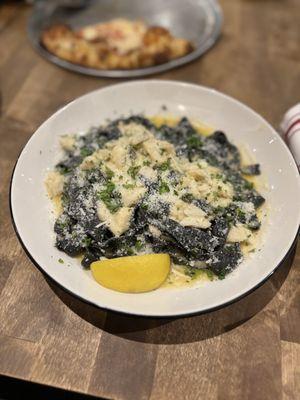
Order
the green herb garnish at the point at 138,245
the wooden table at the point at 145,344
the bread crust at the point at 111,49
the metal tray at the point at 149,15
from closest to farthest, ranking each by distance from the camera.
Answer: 1. the wooden table at the point at 145,344
2. the green herb garnish at the point at 138,245
3. the bread crust at the point at 111,49
4. the metal tray at the point at 149,15

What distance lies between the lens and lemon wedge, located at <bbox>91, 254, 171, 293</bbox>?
5.13 ft

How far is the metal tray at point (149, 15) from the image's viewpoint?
126 inches

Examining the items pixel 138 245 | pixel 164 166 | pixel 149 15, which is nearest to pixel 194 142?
pixel 164 166

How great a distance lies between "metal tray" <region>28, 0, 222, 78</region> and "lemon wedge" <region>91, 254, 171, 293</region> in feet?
6.49

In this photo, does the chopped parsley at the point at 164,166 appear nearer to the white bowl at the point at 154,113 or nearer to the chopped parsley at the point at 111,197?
the chopped parsley at the point at 111,197

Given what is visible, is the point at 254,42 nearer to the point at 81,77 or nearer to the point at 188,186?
the point at 81,77

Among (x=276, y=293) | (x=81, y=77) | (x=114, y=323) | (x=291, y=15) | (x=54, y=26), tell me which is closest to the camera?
(x=114, y=323)

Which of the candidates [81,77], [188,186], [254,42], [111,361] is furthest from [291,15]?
[111,361]

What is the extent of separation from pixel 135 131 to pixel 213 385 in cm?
126

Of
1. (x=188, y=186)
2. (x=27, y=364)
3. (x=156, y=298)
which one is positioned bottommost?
(x=27, y=364)

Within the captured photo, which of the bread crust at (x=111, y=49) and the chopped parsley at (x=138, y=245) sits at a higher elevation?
the bread crust at (x=111, y=49)

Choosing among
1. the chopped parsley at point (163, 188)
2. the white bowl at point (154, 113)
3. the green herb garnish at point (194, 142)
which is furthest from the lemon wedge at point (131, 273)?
the green herb garnish at point (194, 142)

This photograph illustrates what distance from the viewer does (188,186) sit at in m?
1.84

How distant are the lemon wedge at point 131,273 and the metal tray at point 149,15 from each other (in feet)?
6.49
